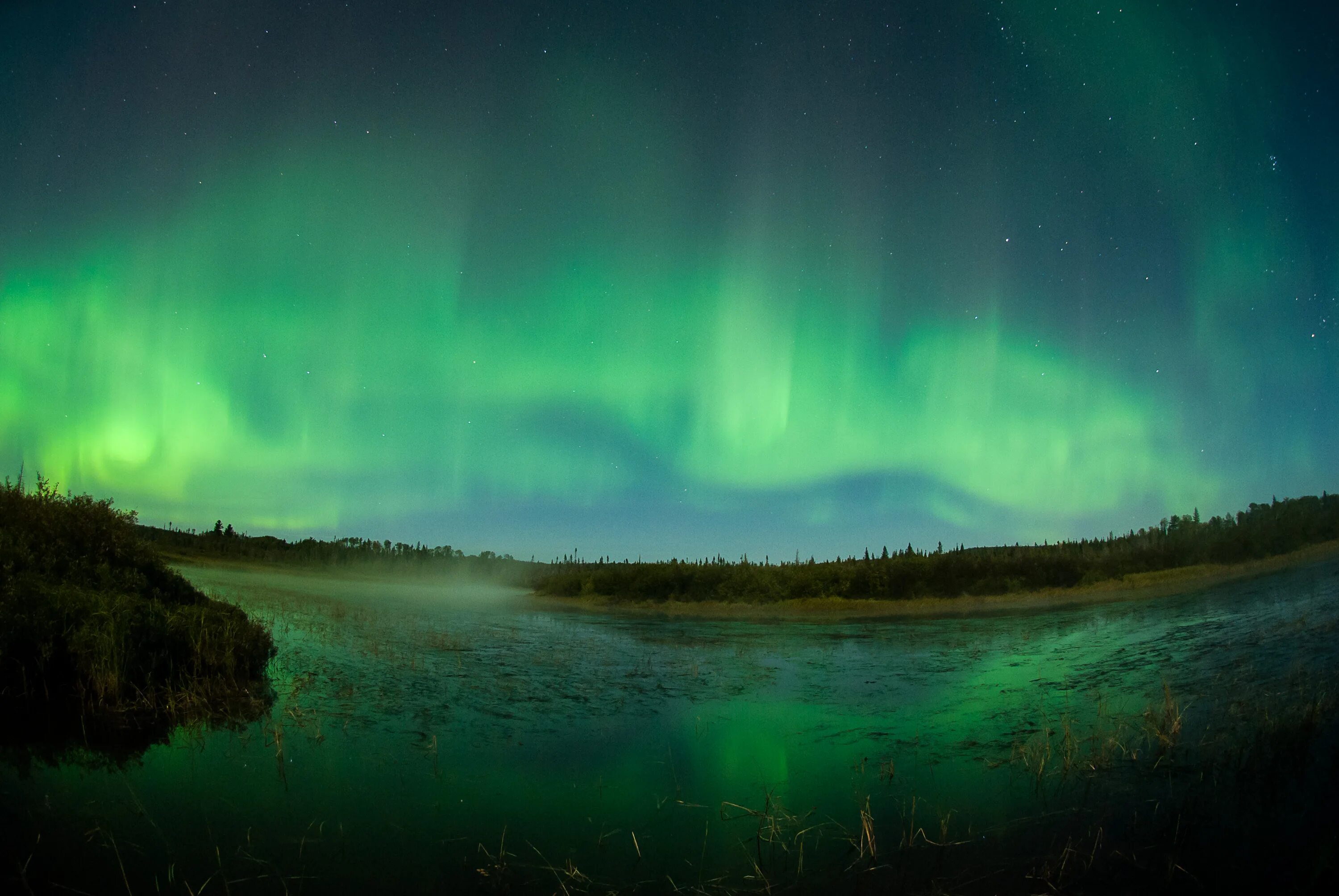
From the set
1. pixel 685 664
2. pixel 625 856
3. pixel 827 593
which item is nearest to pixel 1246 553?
pixel 827 593

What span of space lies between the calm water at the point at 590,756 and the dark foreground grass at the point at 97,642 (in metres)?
1.77

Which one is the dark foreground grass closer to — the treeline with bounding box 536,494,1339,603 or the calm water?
the calm water

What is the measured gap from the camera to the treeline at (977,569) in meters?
53.5

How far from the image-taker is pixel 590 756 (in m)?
14.2

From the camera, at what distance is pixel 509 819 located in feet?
34.9

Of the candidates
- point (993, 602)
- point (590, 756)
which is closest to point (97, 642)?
point (590, 756)

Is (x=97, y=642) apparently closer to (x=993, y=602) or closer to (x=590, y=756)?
(x=590, y=756)

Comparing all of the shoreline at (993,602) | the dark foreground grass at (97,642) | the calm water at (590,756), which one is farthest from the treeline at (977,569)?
the dark foreground grass at (97,642)

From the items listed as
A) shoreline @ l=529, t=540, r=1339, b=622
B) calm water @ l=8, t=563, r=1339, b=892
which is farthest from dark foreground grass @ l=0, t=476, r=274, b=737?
shoreline @ l=529, t=540, r=1339, b=622

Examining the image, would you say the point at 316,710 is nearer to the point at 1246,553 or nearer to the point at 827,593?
the point at 827,593

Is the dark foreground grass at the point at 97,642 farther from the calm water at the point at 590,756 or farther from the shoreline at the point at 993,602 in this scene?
the shoreline at the point at 993,602

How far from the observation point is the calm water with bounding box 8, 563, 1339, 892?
30.3ft

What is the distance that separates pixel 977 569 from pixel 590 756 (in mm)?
58967

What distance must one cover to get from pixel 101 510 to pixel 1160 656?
128 feet
